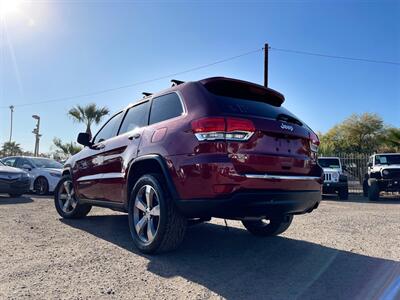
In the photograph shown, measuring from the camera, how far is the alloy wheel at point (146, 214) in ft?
12.7

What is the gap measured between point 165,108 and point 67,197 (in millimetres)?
3392

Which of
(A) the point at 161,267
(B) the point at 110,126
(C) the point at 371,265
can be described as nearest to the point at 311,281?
(C) the point at 371,265

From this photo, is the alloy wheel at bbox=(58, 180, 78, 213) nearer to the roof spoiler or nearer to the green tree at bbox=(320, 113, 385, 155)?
the roof spoiler

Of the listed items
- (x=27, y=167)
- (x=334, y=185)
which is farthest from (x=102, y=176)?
(x=334, y=185)

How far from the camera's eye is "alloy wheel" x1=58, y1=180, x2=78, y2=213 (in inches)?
252

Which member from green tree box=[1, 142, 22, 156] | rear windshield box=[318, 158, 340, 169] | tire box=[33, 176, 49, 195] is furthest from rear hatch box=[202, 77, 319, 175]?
green tree box=[1, 142, 22, 156]

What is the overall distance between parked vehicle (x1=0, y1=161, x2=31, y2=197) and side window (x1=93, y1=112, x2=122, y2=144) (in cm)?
614

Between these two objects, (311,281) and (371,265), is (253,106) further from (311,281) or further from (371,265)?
(371,265)

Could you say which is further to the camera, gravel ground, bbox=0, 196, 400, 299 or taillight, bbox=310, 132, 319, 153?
→ taillight, bbox=310, 132, 319, 153

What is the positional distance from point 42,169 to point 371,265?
37.8ft

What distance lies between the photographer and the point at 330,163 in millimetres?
15156

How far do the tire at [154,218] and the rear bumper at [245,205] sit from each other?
239 millimetres

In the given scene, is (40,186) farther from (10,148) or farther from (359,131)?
(10,148)

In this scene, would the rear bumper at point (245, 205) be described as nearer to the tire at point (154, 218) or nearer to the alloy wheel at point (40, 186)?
the tire at point (154, 218)
